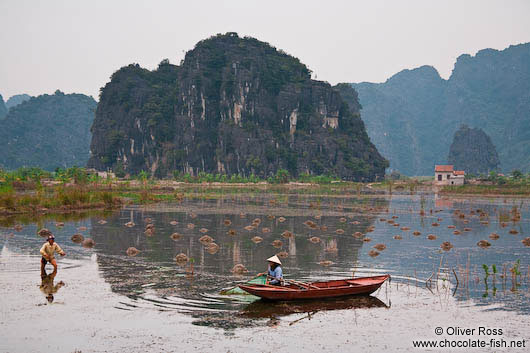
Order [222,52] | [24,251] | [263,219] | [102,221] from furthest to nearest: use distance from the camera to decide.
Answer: [222,52]
[263,219]
[102,221]
[24,251]

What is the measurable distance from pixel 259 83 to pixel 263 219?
113151 mm

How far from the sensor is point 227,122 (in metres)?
150

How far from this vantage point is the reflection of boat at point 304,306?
1677cm

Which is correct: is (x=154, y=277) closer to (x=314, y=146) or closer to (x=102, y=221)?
(x=102, y=221)

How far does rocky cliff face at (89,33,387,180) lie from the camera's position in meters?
148

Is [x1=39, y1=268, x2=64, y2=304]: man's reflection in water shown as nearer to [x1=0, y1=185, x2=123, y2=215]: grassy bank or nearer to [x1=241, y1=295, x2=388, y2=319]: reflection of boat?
[x1=241, y1=295, x2=388, y2=319]: reflection of boat

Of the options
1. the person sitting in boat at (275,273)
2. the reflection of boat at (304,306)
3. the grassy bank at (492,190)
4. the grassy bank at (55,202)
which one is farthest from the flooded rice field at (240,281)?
the grassy bank at (492,190)

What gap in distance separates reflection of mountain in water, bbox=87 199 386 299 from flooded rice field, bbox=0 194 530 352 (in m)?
0.09

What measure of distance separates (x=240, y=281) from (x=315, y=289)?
412 centimetres

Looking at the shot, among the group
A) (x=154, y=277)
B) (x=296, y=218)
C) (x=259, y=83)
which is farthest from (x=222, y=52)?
(x=154, y=277)

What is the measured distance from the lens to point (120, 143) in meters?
153

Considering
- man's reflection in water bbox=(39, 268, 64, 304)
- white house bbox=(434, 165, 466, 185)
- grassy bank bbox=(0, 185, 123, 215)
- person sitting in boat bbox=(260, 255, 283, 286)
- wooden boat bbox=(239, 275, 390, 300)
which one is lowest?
man's reflection in water bbox=(39, 268, 64, 304)

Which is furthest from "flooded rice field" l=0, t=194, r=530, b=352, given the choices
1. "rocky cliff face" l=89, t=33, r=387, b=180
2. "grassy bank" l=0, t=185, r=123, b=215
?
"rocky cliff face" l=89, t=33, r=387, b=180

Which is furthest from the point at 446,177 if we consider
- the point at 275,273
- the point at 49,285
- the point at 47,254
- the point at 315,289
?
the point at 49,285
